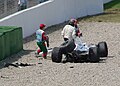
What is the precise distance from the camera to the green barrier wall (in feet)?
59.4

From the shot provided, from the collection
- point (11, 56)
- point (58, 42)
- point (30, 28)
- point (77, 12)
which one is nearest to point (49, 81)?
point (11, 56)

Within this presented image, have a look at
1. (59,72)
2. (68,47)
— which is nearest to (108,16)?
(68,47)

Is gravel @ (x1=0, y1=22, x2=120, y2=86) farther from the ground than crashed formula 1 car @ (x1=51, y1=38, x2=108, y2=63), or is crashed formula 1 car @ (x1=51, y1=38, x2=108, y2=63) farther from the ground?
crashed formula 1 car @ (x1=51, y1=38, x2=108, y2=63)

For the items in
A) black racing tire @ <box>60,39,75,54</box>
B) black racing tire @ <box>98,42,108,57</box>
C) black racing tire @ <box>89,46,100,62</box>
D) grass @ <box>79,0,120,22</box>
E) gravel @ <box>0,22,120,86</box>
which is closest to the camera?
gravel @ <box>0,22,120,86</box>

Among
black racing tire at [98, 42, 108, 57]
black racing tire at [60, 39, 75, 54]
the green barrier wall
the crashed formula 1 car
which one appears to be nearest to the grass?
the green barrier wall

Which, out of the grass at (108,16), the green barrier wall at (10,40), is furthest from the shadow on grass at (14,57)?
the grass at (108,16)

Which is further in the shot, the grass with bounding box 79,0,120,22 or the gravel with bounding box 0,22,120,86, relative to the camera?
the grass with bounding box 79,0,120,22

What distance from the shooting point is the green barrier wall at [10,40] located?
1810cm

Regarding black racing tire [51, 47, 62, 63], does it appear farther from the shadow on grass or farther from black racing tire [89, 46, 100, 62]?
A: the shadow on grass

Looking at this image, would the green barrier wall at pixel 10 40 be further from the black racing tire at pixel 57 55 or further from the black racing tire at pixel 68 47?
the black racing tire at pixel 68 47

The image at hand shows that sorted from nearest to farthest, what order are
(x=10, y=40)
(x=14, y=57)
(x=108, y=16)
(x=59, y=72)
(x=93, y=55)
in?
1. (x=59, y=72)
2. (x=93, y=55)
3. (x=14, y=57)
4. (x=10, y=40)
5. (x=108, y=16)

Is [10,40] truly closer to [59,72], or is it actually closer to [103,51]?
[103,51]

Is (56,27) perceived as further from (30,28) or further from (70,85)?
Result: (70,85)

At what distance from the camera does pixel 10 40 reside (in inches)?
751
